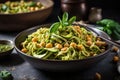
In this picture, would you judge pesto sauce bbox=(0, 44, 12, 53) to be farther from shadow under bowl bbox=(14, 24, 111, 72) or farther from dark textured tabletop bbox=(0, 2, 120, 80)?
shadow under bowl bbox=(14, 24, 111, 72)

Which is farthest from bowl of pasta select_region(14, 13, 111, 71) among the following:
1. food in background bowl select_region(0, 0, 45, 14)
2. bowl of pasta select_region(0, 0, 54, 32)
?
food in background bowl select_region(0, 0, 45, 14)

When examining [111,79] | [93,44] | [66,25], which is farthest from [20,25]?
[111,79]

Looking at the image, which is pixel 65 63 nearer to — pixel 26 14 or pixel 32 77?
pixel 32 77

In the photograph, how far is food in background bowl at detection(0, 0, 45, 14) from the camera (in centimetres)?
249

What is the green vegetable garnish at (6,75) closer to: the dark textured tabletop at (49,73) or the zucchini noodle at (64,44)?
the dark textured tabletop at (49,73)

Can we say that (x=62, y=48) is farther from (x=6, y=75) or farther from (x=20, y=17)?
(x=20, y=17)

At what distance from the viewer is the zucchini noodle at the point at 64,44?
1610 mm

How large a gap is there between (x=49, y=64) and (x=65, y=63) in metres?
0.08

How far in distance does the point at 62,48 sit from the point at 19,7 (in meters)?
1.03

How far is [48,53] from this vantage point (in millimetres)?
1612

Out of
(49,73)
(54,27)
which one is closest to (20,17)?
(54,27)

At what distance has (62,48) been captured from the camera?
1.64 metres

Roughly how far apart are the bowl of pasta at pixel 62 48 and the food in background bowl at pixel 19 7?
2.04 feet

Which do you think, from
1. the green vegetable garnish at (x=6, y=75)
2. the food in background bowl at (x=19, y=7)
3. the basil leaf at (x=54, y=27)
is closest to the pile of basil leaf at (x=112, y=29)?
the basil leaf at (x=54, y=27)
